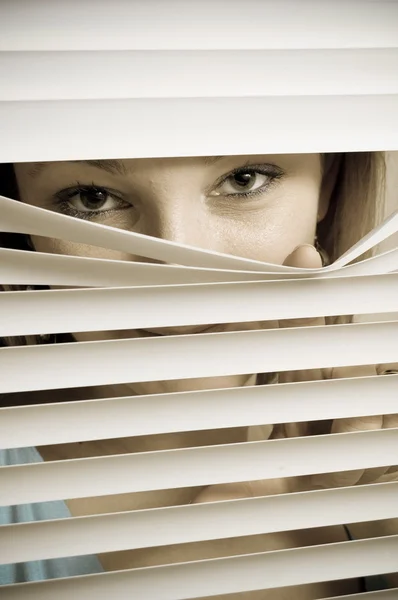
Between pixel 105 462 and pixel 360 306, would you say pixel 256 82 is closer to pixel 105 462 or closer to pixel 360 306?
pixel 360 306

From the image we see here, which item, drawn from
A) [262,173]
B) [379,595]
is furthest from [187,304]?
[379,595]

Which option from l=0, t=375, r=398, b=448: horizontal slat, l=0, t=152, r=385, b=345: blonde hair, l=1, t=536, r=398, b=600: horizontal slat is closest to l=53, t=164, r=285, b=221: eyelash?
l=0, t=152, r=385, b=345: blonde hair

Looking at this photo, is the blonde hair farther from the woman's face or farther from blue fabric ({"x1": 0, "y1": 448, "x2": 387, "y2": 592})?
blue fabric ({"x1": 0, "y1": 448, "x2": 387, "y2": 592})

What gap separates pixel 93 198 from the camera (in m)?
0.73

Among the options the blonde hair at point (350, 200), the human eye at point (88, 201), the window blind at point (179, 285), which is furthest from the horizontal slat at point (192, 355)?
the blonde hair at point (350, 200)

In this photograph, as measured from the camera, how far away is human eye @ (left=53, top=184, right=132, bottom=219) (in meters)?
0.71

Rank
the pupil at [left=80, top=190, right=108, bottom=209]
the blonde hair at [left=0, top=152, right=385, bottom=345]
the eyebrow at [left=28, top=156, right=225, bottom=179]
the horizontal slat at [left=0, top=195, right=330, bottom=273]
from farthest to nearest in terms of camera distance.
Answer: the blonde hair at [left=0, top=152, right=385, bottom=345]
the pupil at [left=80, top=190, right=108, bottom=209]
the eyebrow at [left=28, top=156, right=225, bottom=179]
the horizontal slat at [left=0, top=195, right=330, bottom=273]

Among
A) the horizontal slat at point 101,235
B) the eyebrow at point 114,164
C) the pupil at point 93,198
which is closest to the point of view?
the horizontal slat at point 101,235

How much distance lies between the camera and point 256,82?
0.52 meters

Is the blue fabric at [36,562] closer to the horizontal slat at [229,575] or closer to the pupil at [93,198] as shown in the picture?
the horizontal slat at [229,575]

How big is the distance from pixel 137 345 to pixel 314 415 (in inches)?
7.6

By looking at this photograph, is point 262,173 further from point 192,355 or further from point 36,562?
point 36,562

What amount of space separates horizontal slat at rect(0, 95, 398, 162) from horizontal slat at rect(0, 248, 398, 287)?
90mm

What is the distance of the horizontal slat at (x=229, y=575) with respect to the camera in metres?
0.57
